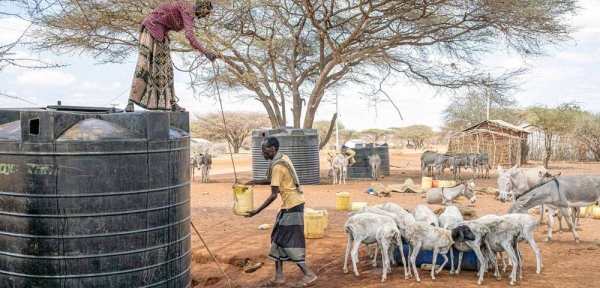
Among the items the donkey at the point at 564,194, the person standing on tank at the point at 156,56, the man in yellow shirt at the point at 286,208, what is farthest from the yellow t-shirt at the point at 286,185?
the donkey at the point at 564,194

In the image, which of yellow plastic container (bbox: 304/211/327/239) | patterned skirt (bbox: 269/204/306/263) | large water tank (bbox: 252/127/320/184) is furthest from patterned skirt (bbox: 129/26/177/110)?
large water tank (bbox: 252/127/320/184)

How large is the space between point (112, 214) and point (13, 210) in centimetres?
68

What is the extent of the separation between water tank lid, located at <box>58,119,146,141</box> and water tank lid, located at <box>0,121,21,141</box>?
343 mm

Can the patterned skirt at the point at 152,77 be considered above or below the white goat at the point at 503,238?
above

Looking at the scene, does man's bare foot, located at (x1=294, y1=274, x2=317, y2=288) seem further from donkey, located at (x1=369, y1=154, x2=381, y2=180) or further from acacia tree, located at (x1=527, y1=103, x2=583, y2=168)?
acacia tree, located at (x1=527, y1=103, x2=583, y2=168)

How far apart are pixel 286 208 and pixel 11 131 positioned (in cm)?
326

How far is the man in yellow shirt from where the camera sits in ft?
21.1

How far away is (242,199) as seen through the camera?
6.55m

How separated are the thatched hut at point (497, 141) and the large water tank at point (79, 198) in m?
28.9

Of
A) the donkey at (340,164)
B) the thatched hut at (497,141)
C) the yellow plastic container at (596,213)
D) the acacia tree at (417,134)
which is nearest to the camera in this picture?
the yellow plastic container at (596,213)

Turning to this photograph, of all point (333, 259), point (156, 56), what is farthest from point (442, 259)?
point (156, 56)

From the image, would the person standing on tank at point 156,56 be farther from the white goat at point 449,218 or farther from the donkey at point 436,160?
the donkey at point 436,160

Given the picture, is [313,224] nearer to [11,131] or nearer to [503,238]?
[503,238]

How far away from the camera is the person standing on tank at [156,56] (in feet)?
21.5
